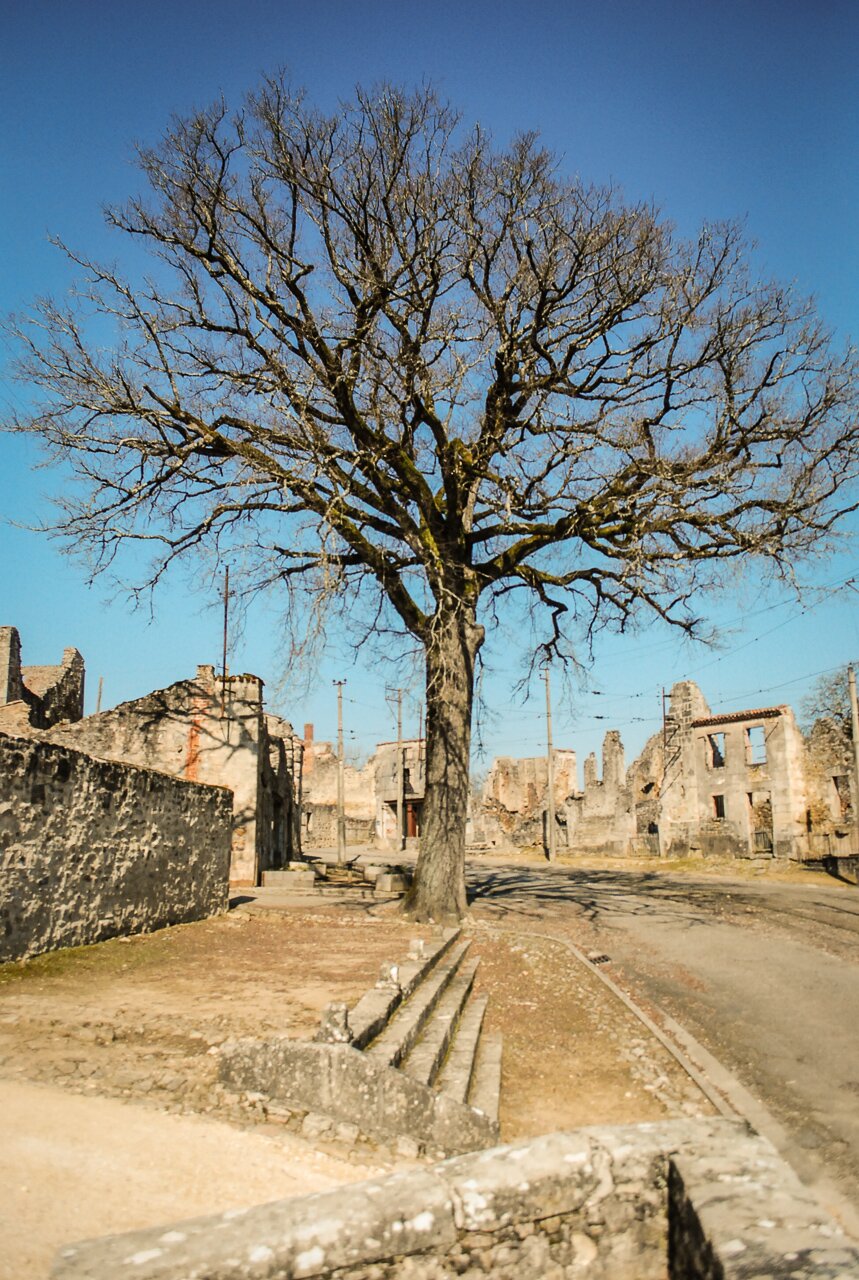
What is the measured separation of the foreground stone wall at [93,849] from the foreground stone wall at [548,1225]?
19.9ft

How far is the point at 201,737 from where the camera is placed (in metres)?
19.5

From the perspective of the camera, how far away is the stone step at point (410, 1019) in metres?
5.83

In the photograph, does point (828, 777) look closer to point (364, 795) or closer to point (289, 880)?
point (289, 880)

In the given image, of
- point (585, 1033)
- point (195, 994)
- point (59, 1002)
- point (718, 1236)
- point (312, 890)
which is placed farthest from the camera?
point (312, 890)

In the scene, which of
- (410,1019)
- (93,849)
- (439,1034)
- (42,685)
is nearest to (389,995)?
(410,1019)

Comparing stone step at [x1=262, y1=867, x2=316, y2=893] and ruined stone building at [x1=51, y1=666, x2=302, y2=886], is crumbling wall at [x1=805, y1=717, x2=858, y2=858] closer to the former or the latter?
stone step at [x1=262, y1=867, x2=316, y2=893]

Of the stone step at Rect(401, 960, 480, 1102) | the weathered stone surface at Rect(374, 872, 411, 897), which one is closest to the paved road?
the weathered stone surface at Rect(374, 872, 411, 897)

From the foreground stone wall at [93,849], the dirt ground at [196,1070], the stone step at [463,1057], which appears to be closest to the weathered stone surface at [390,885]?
the foreground stone wall at [93,849]

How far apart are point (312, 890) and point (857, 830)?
2142 cm

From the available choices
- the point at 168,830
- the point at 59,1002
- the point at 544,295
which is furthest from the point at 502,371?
the point at 59,1002

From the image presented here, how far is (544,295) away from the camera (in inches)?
534

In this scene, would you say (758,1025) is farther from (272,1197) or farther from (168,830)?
(168,830)

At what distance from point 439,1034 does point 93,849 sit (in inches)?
187

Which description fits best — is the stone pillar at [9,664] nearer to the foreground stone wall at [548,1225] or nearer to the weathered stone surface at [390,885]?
the weathered stone surface at [390,885]
